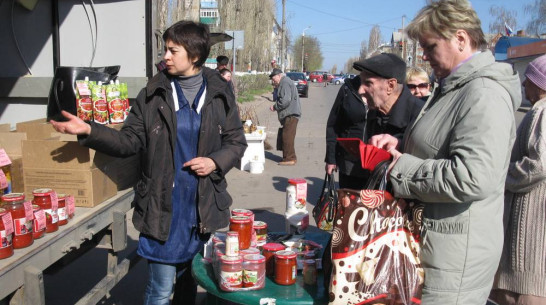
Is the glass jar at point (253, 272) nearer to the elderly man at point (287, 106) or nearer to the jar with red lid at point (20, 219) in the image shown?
the jar with red lid at point (20, 219)

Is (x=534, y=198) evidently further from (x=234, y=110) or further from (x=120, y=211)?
(x=120, y=211)

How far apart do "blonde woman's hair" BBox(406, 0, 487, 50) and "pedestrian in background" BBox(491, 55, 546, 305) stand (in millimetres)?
762

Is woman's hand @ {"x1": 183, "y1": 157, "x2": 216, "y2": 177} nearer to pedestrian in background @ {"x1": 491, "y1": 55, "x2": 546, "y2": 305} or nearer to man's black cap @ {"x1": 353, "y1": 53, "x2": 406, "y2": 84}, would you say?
man's black cap @ {"x1": 353, "y1": 53, "x2": 406, "y2": 84}

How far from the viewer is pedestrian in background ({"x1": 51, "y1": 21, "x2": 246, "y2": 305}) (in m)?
2.73

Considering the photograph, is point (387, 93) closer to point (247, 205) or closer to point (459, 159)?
point (459, 159)

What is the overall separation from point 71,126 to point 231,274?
113 cm

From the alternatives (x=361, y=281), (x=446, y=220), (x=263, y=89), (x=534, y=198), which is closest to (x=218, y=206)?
(x=361, y=281)

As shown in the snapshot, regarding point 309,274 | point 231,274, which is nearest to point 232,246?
point 231,274

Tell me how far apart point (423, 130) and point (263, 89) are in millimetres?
36307

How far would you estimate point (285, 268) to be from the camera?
7.34 ft

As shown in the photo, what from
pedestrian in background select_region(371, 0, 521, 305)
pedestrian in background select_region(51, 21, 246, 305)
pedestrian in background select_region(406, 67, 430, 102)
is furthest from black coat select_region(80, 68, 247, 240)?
pedestrian in background select_region(406, 67, 430, 102)

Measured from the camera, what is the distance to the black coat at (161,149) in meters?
2.72

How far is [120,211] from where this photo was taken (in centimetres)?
310

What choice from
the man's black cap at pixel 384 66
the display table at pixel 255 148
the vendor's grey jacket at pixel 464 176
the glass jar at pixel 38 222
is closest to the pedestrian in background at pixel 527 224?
the vendor's grey jacket at pixel 464 176
